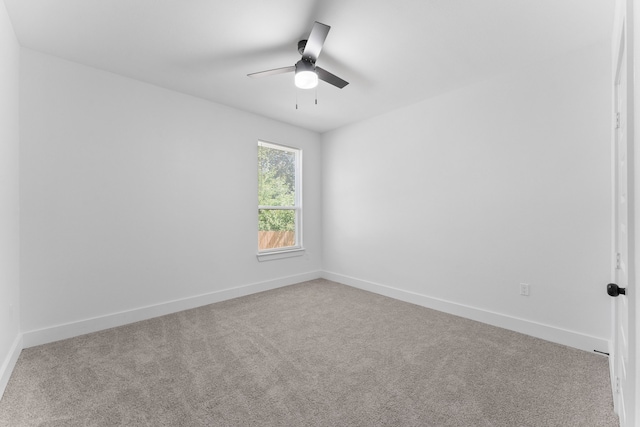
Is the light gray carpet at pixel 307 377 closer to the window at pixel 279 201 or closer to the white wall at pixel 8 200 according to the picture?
the white wall at pixel 8 200

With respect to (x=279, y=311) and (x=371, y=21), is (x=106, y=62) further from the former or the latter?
(x=279, y=311)

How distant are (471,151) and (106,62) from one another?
380 centimetres

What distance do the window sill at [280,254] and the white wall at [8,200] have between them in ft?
8.02

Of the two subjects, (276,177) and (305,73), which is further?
(276,177)

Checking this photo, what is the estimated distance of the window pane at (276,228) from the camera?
435cm

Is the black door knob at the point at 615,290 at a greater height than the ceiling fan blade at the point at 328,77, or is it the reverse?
the ceiling fan blade at the point at 328,77

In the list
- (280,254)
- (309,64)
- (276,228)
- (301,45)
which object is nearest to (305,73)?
(309,64)

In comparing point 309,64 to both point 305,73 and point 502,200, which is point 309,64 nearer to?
point 305,73

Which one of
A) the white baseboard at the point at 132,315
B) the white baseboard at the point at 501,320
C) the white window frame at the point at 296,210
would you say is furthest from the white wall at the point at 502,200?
the white baseboard at the point at 132,315

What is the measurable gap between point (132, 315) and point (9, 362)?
1.02m

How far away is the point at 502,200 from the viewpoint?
2.96 meters

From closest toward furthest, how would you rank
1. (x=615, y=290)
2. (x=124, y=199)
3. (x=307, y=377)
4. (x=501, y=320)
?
1. (x=615, y=290)
2. (x=307, y=377)
3. (x=501, y=320)
4. (x=124, y=199)

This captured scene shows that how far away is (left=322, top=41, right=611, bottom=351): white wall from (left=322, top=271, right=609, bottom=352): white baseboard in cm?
1

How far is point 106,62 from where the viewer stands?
273cm
